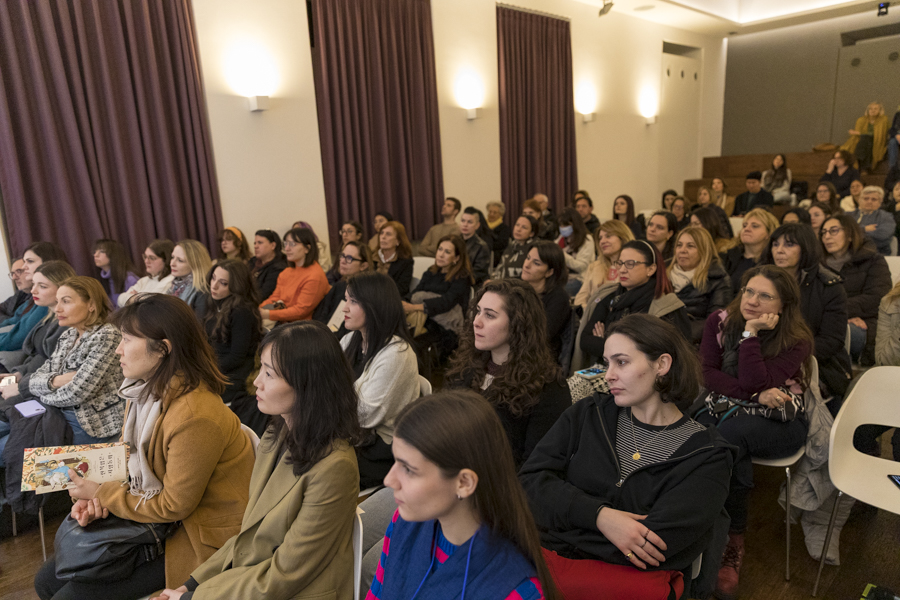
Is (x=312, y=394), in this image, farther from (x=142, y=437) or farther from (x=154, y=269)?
(x=154, y=269)

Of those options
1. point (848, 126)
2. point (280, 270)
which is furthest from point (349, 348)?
point (848, 126)

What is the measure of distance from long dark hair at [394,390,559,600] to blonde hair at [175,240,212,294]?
2977 millimetres

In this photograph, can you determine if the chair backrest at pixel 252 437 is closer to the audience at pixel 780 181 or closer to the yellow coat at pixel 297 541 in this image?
the yellow coat at pixel 297 541

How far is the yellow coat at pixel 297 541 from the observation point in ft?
4.53

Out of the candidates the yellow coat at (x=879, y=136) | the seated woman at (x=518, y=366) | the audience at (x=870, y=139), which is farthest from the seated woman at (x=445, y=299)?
the audience at (x=870, y=139)

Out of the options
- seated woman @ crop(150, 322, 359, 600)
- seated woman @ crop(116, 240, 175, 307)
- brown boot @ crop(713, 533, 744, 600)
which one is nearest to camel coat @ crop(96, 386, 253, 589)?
seated woman @ crop(150, 322, 359, 600)

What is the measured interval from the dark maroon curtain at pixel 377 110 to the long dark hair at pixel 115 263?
6.67 ft

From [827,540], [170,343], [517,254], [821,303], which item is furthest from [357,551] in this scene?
[517,254]

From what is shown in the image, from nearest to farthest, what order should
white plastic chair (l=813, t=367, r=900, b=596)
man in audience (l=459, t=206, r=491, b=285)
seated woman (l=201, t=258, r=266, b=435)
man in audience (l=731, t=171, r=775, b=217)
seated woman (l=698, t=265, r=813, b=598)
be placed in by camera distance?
white plastic chair (l=813, t=367, r=900, b=596) → seated woman (l=698, t=265, r=813, b=598) → seated woman (l=201, t=258, r=266, b=435) → man in audience (l=459, t=206, r=491, b=285) → man in audience (l=731, t=171, r=775, b=217)

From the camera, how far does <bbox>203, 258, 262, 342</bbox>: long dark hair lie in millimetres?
3068

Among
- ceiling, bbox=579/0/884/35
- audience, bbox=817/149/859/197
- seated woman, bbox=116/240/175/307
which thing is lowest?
seated woman, bbox=116/240/175/307

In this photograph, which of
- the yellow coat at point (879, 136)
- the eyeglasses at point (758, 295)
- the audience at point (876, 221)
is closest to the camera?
the eyeglasses at point (758, 295)

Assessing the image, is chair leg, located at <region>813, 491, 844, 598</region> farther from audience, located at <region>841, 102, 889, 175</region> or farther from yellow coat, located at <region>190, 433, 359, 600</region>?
audience, located at <region>841, 102, 889, 175</region>

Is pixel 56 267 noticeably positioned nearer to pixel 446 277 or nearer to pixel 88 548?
pixel 88 548
